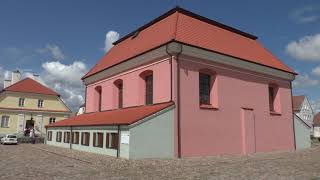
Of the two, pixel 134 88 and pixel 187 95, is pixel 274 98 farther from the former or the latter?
pixel 134 88

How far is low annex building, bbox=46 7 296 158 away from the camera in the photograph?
20075 millimetres

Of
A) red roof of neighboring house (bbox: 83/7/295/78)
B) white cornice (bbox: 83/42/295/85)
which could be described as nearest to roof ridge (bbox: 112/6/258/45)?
red roof of neighboring house (bbox: 83/7/295/78)

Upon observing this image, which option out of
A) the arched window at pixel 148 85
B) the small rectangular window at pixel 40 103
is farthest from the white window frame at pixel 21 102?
the arched window at pixel 148 85

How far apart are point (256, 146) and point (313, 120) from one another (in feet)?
228

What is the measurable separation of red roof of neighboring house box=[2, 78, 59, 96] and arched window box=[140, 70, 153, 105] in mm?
34262

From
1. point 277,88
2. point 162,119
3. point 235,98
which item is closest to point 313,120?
point 277,88

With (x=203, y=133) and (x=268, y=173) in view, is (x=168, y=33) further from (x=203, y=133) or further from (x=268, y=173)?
(x=268, y=173)

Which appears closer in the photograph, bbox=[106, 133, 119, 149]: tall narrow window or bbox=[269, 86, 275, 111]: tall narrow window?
bbox=[106, 133, 119, 149]: tall narrow window

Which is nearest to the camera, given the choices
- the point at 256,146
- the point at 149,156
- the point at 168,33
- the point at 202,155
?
the point at 149,156

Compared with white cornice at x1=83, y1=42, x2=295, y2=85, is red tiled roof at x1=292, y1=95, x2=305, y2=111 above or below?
above

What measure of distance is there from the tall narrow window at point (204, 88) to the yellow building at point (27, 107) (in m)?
35.9

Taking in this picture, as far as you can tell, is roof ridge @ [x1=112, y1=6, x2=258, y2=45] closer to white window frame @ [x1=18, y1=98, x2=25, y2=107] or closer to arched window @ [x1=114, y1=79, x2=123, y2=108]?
arched window @ [x1=114, y1=79, x2=123, y2=108]

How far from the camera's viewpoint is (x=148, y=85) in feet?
78.4

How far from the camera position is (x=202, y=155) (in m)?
21.4
